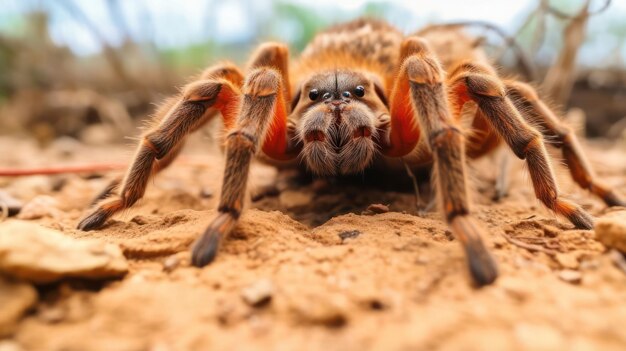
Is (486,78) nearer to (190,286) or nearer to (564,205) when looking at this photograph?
(564,205)

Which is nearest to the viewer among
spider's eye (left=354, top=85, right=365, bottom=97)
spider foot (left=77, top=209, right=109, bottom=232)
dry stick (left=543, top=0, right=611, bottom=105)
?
spider foot (left=77, top=209, right=109, bottom=232)

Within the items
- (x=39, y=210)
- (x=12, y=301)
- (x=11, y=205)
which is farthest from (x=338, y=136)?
(x=11, y=205)

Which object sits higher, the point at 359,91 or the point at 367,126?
the point at 359,91

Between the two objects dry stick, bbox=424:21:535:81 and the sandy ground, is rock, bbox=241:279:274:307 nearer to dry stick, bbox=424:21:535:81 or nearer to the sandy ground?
the sandy ground

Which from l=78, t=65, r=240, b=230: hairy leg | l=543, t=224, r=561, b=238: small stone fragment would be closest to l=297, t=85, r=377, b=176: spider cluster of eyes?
l=78, t=65, r=240, b=230: hairy leg

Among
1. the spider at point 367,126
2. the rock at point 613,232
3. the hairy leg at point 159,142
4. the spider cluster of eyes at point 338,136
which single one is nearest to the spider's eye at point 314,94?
the spider at point 367,126

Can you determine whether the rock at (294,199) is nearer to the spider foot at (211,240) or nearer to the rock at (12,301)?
the spider foot at (211,240)

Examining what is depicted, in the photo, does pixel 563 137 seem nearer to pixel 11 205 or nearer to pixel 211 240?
pixel 211 240
